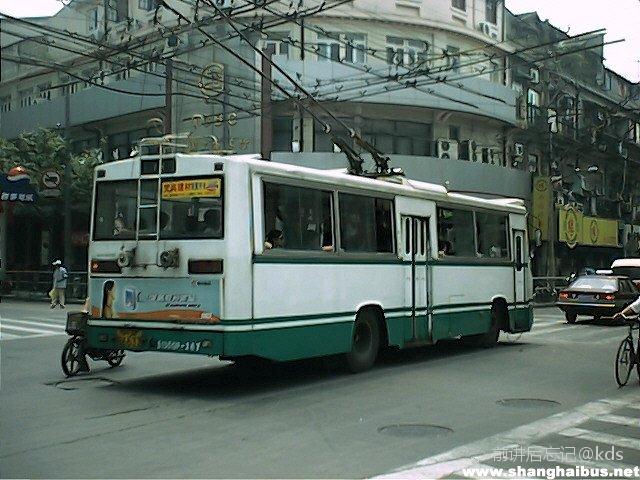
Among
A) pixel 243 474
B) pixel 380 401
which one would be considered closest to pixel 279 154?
pixel 380 401

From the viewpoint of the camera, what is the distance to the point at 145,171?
10492 mm

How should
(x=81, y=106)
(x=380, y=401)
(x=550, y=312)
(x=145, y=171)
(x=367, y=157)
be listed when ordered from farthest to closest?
(x=81, y=106)
(x=367, y=157)
(x=550, y=312)
(x=145, y=171)
(x=380, y=401)

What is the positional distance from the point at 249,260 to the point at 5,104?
39.9 meters

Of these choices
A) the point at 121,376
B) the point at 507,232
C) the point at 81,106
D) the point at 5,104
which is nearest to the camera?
the point at 121,376

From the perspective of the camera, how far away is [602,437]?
26.0 feet

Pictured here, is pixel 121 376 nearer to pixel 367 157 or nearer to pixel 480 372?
pixel 480 372

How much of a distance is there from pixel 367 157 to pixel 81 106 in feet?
48.0

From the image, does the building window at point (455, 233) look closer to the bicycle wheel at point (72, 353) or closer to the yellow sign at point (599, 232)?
the bicycle wheel at point (72, 353)

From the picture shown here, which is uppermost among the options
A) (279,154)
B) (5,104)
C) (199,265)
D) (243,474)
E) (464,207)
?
(5,104)

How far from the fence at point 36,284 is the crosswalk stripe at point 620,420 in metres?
26.9

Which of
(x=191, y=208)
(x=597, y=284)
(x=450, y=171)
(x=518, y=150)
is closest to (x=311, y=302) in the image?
(x=191, y=208)

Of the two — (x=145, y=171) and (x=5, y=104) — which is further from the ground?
(x=5, y=104)

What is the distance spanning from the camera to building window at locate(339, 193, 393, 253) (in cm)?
1156

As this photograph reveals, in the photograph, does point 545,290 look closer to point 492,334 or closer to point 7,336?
point 492,334
